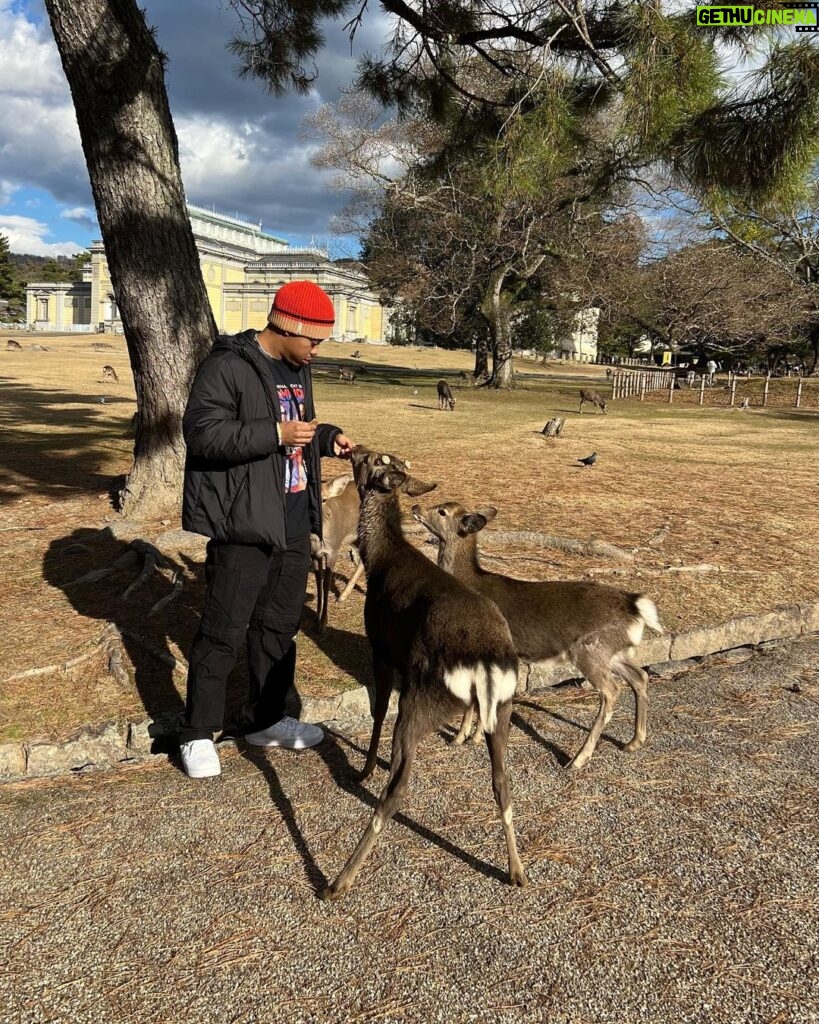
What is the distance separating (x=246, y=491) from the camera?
3.53m

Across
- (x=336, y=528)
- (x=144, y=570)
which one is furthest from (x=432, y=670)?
(x=144, y=570)

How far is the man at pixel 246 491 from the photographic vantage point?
343 centimetres

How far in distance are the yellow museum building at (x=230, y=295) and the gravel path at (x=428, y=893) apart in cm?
8945

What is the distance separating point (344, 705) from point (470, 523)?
1311 mm

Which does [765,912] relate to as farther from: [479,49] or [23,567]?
[479,49]

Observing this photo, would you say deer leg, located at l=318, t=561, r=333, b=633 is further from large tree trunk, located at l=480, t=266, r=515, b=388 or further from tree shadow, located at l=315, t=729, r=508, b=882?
large tree trunk, located at l=480, t=266, r=515, b=388

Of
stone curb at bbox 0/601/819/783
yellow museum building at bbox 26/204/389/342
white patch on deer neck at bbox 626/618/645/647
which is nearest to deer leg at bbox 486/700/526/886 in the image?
white patch on deer neck at bbox 626/618/645/647

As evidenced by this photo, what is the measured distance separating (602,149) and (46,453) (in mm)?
9757

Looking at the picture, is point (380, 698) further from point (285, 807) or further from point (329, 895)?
point (329, 895)

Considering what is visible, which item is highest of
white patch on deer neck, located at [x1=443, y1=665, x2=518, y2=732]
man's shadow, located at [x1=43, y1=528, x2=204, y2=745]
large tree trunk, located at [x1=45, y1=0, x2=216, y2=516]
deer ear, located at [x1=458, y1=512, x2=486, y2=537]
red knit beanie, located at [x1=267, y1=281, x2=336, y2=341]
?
large tree trunk, located at [x1=45, y1=0, x2=216, y2=516]

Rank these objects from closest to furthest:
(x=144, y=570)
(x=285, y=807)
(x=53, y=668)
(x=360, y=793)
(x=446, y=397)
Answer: (x=285, y=807)
(x=360, y=793)
(x=53, y=668)
(x=144, y=570)
(x=446, y=397)

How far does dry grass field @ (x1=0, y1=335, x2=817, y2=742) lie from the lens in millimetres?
4602

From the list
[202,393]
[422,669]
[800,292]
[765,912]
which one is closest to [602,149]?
[202,393]

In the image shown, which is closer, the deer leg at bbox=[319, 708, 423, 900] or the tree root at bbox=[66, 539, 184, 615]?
the deer leg at bbox=[319, 708, 423, 900]
